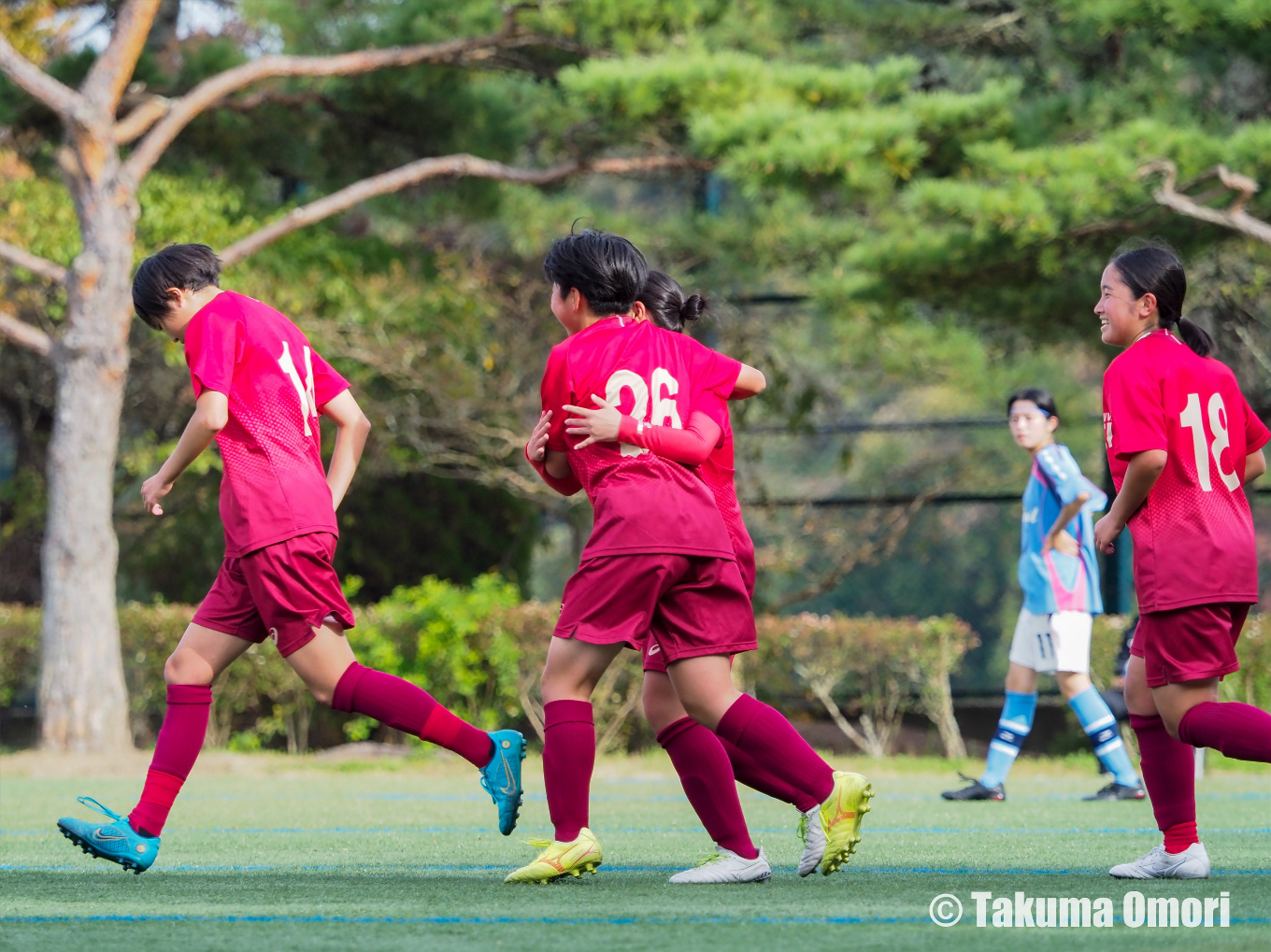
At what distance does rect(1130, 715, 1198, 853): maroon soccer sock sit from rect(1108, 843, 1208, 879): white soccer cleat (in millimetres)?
26

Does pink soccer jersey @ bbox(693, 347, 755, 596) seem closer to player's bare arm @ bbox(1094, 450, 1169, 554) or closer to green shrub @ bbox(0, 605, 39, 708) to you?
player's bare arm @ bbox(1094, 450, 1169, 554)

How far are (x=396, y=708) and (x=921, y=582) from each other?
1117 cm

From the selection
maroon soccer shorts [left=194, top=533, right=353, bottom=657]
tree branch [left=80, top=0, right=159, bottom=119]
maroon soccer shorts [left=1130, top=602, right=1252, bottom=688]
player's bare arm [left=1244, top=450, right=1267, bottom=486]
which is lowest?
maroon soccer shorts [left=1130, top=602, right=1252, bottom=688]

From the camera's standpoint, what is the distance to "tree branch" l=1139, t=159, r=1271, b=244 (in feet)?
31.1

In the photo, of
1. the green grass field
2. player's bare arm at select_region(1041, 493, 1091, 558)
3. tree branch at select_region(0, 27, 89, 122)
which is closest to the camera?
Answer: the green grass field

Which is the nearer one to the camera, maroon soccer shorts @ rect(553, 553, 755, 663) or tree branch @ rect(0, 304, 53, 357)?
maroon soccer shorts @ rect(553, 553, 755, 663)

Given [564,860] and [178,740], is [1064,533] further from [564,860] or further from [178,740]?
[178,740]

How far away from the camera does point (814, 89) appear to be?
10812mm

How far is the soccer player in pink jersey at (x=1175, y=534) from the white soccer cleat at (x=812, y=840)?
0.76 meters

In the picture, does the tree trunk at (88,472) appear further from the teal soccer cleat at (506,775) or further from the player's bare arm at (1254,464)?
the player's bare arm at (1254,464)

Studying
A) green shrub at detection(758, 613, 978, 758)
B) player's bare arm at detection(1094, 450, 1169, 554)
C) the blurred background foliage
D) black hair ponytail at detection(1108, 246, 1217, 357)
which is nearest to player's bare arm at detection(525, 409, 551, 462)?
player's bare arm at detection(1094, 450, 1169, 554)

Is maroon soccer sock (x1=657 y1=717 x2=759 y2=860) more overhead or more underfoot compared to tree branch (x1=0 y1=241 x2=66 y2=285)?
more underfoot

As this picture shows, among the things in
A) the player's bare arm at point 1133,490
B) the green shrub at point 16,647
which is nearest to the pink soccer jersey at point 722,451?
the player's bare arm at point 1133,490

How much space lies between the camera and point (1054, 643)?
7.51 meters
